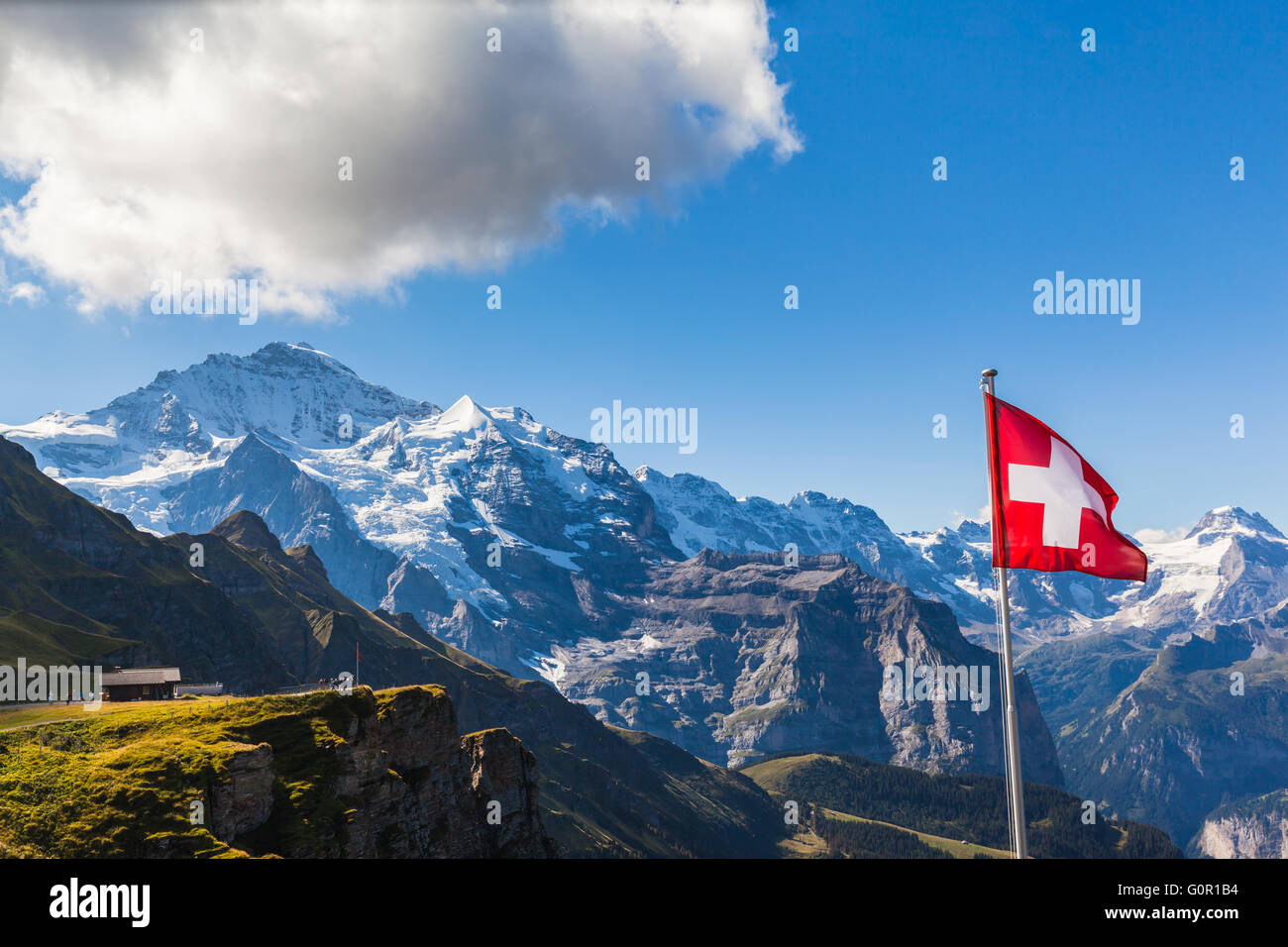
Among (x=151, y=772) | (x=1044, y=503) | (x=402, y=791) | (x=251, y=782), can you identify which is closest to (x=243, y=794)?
(x=251, y=782)

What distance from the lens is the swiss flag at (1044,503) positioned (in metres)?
31.6

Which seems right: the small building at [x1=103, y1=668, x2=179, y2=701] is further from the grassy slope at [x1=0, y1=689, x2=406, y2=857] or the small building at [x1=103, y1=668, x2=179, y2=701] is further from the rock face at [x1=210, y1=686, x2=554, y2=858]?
the rock face at [x1=210, y1=686, x2=554, y2=858]

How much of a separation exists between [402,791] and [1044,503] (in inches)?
2392

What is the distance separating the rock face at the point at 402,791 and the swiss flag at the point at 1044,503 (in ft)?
166

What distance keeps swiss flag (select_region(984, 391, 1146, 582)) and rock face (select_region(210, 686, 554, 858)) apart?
166 ft

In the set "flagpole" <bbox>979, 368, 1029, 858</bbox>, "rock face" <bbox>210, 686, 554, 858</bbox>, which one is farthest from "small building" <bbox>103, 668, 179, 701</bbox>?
"flagpole" <bbox>979, 368, 1029, 858</bbox>

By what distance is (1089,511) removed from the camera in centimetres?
3172

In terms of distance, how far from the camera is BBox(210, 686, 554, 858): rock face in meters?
58.8

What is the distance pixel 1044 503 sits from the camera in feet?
104

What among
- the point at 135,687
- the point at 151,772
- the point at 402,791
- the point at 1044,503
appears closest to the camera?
the point at 1044,503

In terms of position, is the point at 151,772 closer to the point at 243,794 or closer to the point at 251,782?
the point at 243,794

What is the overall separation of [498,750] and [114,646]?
102 meters

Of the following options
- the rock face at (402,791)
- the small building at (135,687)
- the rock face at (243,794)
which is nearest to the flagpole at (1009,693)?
the rock face at (402,791)
